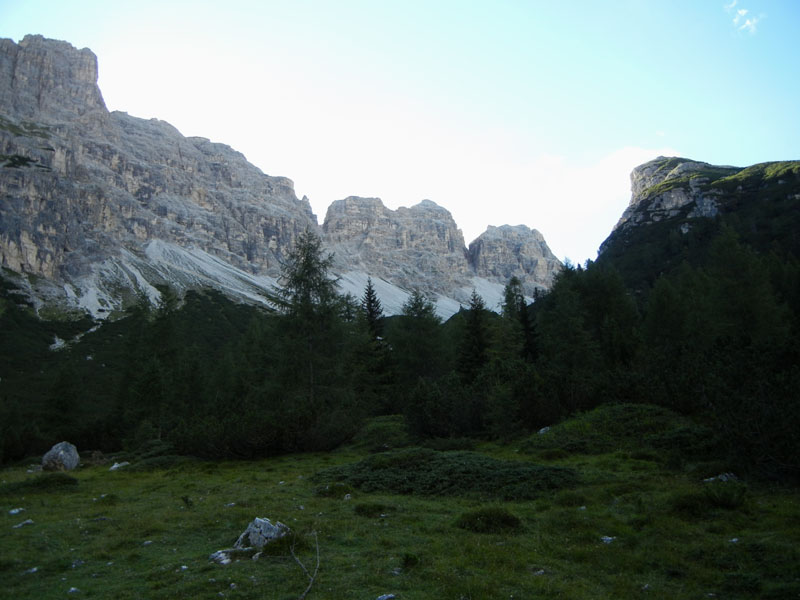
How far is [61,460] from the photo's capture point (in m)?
28.1

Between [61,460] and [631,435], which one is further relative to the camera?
[61,460]

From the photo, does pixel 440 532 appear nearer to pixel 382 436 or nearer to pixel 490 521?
pixel 490 521

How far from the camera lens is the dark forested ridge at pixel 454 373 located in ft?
65.2

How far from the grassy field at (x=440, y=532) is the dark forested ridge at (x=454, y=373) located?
298cm

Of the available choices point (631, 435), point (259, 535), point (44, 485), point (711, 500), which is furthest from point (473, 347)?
point (259, 535)

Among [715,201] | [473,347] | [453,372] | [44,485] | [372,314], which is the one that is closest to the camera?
[44,485]

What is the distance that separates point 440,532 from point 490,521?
1.05 meters

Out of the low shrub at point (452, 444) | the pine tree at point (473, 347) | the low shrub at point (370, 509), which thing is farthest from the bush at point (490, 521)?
the pine tree at point (473, 347)

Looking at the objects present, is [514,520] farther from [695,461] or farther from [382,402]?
[382,402]

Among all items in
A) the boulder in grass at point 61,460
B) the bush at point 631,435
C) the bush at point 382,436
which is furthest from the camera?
the boulder in grass at point 61,460

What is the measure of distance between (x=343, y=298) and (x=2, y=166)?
597 feet

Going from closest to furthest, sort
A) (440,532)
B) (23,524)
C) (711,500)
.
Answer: (440,532) → (711,500) → (23,524)

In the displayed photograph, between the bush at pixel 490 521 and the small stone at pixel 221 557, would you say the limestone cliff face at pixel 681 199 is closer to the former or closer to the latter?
the bush at pixel 490 521

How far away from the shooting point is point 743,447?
12.5m
